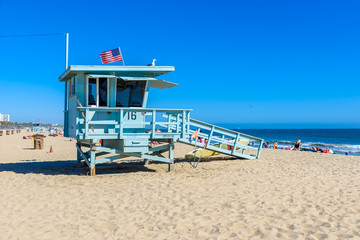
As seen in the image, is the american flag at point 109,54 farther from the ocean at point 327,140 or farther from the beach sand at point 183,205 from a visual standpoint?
the ocean at point 327,140

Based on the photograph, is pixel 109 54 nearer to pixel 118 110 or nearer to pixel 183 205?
pixel 118 110

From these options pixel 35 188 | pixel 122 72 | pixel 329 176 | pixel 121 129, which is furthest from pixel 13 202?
pixel 329 176

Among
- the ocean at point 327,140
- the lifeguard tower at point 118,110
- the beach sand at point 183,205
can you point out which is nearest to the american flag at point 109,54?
the lifeguard tower at point 118,110

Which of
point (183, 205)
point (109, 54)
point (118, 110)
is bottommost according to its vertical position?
point (183, 205)

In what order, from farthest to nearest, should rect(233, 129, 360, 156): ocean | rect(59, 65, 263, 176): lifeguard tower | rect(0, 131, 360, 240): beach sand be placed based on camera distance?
rect(233, 129, 360, 156): ocean
rect(59, 65, 263, 176): lifeguard tower
rect(0, 131, 360, 240): beach sand

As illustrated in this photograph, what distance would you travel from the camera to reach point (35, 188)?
27.3 feet

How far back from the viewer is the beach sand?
4.98 metres

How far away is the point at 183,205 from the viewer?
21.4 feet

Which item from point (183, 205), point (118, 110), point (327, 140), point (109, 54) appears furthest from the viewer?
point (327, 140)

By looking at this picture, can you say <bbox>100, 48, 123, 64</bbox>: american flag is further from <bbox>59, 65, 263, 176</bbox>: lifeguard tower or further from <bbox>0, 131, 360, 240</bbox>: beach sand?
<bbox>0, 131, 360, 240</bbox>: beach sand

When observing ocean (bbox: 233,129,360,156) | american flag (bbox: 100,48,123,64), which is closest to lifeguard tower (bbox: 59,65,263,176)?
american flag (bbox: 100,48,123,64)

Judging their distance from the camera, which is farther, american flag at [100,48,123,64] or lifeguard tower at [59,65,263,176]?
american flag at [100,48,123,64]

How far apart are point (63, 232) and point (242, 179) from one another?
5.82 m

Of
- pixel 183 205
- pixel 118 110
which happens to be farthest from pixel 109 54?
pixel 183 205
